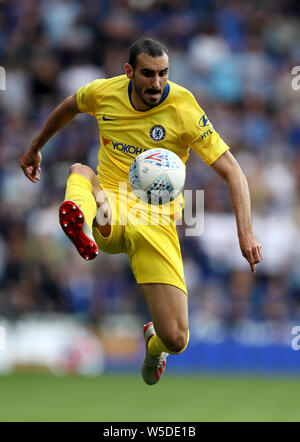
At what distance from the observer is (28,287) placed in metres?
14.2

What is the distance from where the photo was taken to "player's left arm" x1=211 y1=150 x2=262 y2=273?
20.8 ft

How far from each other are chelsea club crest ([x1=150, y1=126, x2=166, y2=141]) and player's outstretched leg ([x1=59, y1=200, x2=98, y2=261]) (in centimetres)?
117

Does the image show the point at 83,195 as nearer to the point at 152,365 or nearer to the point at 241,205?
the point at 241,205

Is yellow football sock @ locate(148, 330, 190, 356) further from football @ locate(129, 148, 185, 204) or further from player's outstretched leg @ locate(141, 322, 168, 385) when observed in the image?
football @ locate(129, 148, 185, 204)

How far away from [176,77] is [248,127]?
1.68 m

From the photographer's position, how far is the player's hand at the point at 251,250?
20.7 ft

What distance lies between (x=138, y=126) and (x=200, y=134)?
0.53 metres

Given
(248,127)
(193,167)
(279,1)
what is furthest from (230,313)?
(279,1)

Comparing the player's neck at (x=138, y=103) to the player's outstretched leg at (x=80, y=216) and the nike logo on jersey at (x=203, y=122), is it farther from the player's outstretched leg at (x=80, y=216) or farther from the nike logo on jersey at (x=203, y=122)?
the player's outstretched leg at (x=80, y=216)

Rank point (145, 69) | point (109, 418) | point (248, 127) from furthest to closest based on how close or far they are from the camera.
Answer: point (248, 127) → point (109, 418) → point (145, 69)

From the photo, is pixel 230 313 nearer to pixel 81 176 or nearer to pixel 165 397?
pixel 165 397

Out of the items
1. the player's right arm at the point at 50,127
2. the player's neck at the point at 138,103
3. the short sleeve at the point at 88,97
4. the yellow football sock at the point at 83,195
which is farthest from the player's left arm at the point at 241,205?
the player's right arm at the point at 50,127

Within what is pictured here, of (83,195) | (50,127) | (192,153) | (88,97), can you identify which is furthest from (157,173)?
(192,153)

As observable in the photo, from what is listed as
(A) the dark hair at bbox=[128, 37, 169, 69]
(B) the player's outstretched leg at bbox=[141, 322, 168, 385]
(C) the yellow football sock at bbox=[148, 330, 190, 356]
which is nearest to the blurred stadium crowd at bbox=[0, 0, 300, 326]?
(B) the player's outstretched leg at bbox=[141, 322, 168, 385]
